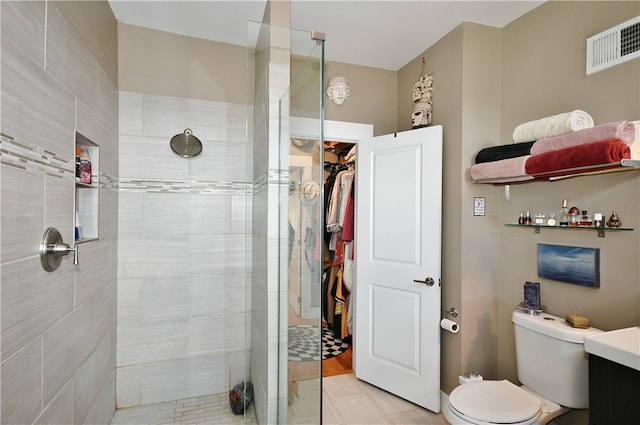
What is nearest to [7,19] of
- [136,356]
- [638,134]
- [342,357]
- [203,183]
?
[203,183]

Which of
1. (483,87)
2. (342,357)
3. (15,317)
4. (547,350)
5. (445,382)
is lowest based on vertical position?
(342,357)

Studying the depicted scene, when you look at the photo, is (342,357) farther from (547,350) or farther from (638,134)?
(638,134)

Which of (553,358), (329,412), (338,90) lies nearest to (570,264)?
(553,358)

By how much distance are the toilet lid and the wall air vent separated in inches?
65.4

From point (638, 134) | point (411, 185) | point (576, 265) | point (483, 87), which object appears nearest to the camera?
point (638, 134)

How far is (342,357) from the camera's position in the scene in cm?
313

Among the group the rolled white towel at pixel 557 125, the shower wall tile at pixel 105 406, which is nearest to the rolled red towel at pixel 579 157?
the rolled white towel at pixel 557 125

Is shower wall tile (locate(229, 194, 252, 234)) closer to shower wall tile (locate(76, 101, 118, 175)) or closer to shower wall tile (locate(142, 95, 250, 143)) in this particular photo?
shower wall tile (locate(142, 95, 250, 143))

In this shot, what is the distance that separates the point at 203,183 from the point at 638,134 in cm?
237

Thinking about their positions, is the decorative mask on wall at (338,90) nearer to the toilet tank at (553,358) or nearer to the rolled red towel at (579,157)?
the rolled red towel at (579,157)

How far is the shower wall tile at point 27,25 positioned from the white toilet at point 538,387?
2220 millimetres

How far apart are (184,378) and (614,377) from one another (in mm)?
2361

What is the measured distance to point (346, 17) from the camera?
2.14 m

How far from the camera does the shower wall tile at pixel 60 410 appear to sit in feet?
4.10
